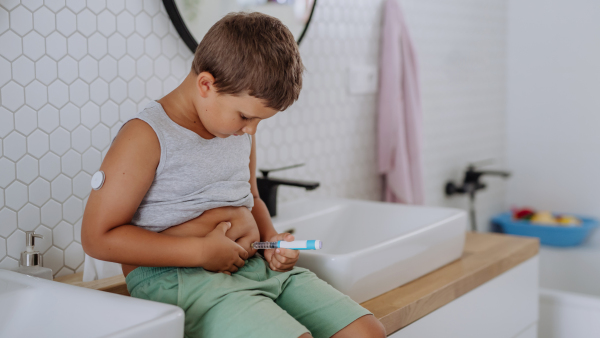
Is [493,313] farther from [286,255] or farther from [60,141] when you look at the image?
[60,141]

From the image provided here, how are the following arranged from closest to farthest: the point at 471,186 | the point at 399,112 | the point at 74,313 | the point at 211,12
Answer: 1. the point at 74,313
2. the point at 211,12
3. the point at 399,112
4. the point at 471,186

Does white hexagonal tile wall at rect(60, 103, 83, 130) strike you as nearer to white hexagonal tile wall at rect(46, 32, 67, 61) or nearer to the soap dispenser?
white hexagonal tile wall at rect(46, 32, 67, 61)

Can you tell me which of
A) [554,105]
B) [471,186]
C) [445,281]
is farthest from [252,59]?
[554,105]

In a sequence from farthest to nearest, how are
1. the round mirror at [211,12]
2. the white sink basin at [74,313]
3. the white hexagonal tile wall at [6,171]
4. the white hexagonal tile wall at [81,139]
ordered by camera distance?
the round mirror at [211,12] < the white hexagonal tile wall at [81,139] < the white hexagonal tile wall at [6,171] < the white sink basin at [74,313]

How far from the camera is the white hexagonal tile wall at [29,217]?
104 cm

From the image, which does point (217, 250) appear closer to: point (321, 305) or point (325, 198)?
point (321, 305)

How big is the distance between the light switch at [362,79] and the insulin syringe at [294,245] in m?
0.89

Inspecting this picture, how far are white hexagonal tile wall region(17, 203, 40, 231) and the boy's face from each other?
386 mm

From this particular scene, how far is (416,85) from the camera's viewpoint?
1.87 meters

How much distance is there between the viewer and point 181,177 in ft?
3.07

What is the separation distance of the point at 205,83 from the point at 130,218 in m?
0.24

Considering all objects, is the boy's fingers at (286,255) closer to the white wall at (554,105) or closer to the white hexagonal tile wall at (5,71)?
the white hexagonal tile wall at (5,71)

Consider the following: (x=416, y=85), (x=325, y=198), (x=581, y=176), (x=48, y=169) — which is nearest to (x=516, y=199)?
(x=581, y=176)

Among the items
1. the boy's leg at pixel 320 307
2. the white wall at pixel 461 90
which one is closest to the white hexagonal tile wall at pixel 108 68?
the boy's leg at pixel 320 307
